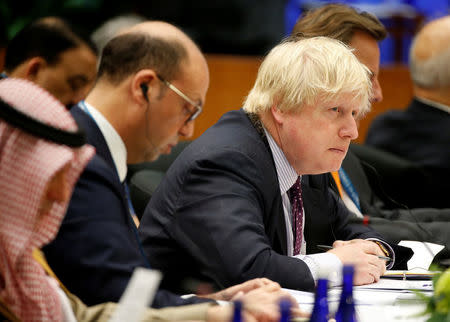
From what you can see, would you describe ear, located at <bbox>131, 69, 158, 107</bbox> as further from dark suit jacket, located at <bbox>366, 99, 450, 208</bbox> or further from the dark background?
the dark background

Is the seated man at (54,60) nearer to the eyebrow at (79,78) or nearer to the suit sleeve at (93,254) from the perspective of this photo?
the eyebrow at (79,78)

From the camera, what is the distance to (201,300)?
1.93m

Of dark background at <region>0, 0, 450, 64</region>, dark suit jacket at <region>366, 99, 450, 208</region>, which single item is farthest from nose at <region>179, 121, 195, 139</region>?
dark background at <region>0, 0, 450, 64</region>

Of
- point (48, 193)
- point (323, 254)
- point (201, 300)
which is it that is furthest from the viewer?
point (323, 254)

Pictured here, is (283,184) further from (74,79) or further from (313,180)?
(74,79)

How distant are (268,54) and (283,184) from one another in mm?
485

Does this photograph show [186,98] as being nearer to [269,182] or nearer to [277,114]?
[277,114]

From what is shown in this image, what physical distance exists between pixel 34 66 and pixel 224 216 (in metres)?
2.08

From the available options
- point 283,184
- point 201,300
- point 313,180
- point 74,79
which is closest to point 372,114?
point 74,79

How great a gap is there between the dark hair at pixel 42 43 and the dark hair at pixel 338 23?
1365 millimetres

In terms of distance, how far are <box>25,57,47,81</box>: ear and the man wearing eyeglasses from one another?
1.27m

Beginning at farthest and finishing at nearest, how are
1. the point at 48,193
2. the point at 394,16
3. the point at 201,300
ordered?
1. the point at 394,16
2. the point at 201,300
3. the point at 48,193

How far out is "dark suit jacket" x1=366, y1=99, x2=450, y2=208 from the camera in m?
4.30

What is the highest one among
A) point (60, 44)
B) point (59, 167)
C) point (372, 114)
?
point (59, 167)
